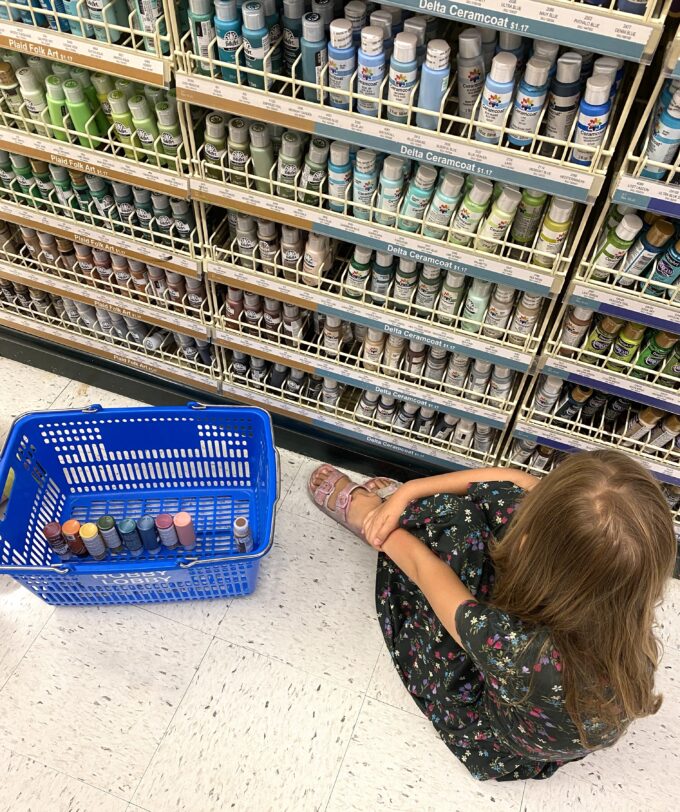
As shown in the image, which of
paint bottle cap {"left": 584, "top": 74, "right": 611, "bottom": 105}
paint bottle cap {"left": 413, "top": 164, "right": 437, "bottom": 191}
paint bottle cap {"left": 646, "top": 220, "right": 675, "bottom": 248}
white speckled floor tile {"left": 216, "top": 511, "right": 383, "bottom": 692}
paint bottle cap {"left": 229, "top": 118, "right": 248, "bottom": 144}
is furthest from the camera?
white speckled floor tile {"left": 216, "top": 511, "right": 383, "bottom": 692}

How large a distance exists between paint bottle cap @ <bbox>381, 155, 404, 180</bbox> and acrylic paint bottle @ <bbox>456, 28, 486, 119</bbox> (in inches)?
7.8

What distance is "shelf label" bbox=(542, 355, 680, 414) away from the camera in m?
1.90

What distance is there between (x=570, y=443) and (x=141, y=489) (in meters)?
1.38

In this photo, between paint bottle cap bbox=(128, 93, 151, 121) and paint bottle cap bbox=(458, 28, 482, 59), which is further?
paint bottle cap bbox=(128, 93, 151, 121)

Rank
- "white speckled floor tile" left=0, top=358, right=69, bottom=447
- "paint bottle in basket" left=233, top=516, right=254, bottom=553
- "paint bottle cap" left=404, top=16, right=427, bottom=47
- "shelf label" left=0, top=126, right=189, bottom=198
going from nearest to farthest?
"paint bottle cap" left=404, top=16, right=427, bottom=47
"shelf label" left=0, top=126, right=189, bottom=198
"paint bottle in basket" left=233, top=516, right=254, bottom=553
"white speckled floor tile" left=0, top=358, right=69, bottom=447

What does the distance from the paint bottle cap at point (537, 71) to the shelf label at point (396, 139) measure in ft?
0.45

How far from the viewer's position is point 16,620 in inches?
87.4

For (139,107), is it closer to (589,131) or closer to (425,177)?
(425,177)

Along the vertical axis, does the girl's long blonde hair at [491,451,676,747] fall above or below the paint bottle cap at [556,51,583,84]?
below

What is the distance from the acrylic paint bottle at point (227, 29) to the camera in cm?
156

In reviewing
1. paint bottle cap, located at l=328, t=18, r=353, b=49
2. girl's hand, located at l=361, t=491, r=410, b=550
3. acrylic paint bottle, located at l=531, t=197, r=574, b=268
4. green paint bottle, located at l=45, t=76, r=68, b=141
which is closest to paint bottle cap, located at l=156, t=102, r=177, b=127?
green paint bottle, located at l=45, t=76, r=68, b=141

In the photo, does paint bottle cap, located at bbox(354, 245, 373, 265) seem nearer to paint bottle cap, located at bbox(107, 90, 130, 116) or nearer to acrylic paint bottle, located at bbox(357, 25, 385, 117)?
acrylic paint bottle, located at bbox(357, 25, 385, 117)

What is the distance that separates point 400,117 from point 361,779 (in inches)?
66.3

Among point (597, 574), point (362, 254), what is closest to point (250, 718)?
point (597, 574)
